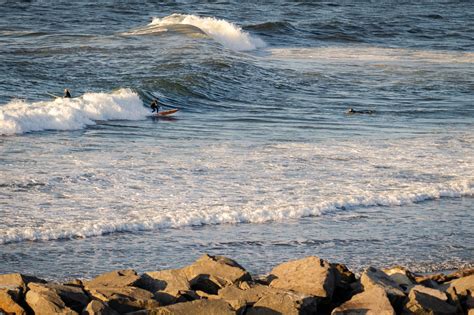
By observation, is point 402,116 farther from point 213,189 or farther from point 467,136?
point 213,189

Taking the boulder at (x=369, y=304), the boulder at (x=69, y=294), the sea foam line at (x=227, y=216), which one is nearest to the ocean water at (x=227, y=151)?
the sea foam line at (x=227, y=216)

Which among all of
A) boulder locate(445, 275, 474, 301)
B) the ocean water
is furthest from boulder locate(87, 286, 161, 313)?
boulder locate(445, 275, 474, 301)

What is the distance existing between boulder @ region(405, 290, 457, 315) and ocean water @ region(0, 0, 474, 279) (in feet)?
7.29

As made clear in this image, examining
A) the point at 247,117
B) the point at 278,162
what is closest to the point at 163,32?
the point at 247,117

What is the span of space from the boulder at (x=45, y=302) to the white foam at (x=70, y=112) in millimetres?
9182

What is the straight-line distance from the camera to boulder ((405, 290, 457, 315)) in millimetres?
6707

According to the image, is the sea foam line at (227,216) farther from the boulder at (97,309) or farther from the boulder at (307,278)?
the boulder at (97,309)

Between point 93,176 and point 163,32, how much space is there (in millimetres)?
18484

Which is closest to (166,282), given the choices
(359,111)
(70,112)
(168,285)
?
(168,285)

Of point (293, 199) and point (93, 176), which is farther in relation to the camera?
point (93, 176)

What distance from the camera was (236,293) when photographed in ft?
22.1

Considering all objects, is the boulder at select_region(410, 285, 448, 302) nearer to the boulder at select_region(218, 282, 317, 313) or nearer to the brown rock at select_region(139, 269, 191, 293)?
the boulder at select_region(218, 282, 317, 313)

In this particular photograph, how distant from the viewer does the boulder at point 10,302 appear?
6414 mm

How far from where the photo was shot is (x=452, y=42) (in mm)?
33250
